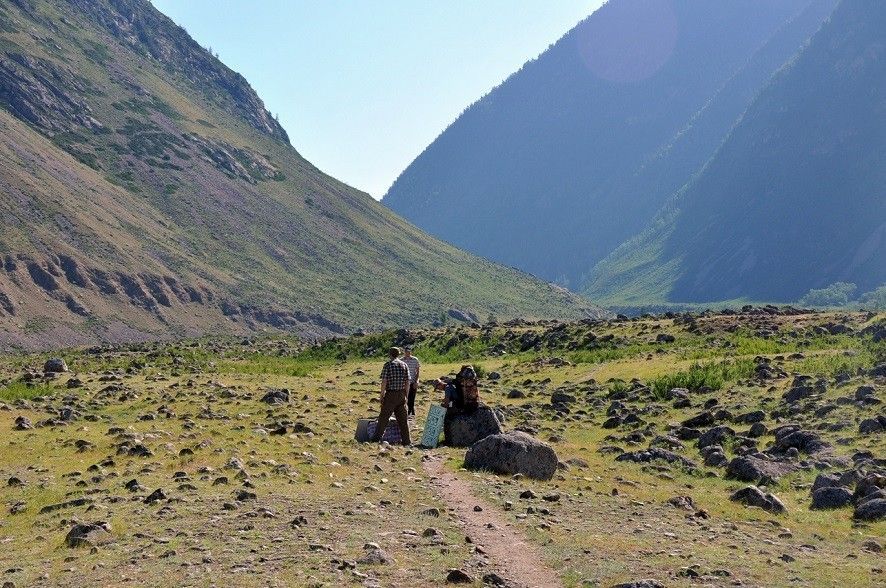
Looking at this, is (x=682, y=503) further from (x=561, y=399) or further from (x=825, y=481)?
(x=561, y=399)

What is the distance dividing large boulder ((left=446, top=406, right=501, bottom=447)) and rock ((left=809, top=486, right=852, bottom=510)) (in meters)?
9.65

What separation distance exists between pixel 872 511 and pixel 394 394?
1329cm

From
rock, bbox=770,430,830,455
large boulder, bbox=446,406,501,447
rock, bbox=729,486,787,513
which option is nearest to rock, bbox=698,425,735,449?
rock, bbox=770,430,830,455

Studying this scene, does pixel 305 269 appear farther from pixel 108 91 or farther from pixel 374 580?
pixel 374 580

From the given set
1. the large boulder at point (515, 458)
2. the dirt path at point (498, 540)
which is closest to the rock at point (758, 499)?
the large boulder at point (515, 458)

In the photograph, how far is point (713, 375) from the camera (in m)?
42.5

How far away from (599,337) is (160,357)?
115ft

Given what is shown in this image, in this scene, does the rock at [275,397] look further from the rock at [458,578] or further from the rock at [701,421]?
the rock at [458,578]

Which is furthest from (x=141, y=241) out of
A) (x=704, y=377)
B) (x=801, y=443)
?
(x=801, y=443)

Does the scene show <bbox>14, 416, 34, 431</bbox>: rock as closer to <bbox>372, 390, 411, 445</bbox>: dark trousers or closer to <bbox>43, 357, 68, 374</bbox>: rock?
<bbox>372, 390, 411, 445</bbox>: dark trousers

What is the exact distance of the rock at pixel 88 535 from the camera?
14266 mm

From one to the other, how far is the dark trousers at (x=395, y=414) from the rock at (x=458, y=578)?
14108 millimetres

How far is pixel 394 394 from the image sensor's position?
26.0 meters

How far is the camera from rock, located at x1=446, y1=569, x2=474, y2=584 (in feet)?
38.4
